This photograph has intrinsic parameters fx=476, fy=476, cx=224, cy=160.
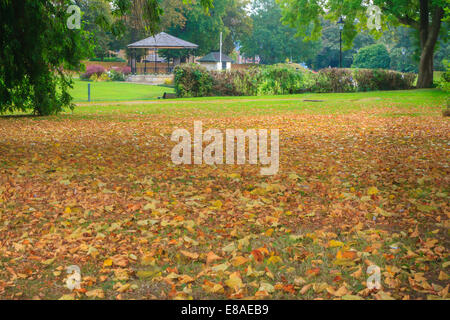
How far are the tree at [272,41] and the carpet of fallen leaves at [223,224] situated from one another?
6768 cm

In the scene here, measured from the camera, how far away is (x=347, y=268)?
3977mm

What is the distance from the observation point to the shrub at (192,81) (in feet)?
90.8

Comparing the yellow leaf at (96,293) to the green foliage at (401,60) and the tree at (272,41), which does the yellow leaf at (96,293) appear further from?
the tree at (272,41)

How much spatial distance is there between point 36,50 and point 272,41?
67.5 meters

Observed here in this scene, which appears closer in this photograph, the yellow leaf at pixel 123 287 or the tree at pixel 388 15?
the yellow leaf at pixel 123 287

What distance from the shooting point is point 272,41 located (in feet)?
245

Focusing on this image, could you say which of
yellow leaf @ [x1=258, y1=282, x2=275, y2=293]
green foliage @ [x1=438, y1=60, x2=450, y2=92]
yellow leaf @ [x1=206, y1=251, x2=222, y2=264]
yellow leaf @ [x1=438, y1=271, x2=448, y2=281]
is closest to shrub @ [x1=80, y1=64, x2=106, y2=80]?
green foliage @ [x1=438, y1=60, x2=450, y2=92]

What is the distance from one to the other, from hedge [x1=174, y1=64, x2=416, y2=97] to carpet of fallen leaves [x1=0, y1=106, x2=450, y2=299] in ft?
62.3

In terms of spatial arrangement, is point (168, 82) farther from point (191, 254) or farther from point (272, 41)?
point (191, 254)

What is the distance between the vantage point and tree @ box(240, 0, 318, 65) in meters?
74.6

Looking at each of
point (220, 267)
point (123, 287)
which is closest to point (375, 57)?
point (220, 267)

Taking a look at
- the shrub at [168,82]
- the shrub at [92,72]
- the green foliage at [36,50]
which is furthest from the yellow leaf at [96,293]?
the shrub at [92,72]
